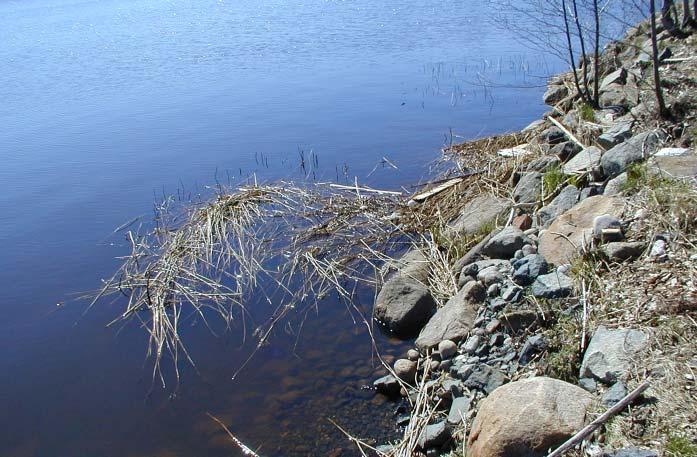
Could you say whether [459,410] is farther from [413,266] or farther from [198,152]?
[198,152]

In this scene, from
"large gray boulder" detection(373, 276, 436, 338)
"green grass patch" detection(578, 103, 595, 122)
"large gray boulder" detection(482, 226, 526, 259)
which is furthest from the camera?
"green grass patch" detection(578, 103, 595, 122)

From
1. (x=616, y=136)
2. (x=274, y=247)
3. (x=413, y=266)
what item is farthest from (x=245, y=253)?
(x=616, y=136)

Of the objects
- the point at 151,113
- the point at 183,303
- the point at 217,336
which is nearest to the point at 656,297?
the point at 217,336

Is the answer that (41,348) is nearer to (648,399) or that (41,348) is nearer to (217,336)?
(217,336)

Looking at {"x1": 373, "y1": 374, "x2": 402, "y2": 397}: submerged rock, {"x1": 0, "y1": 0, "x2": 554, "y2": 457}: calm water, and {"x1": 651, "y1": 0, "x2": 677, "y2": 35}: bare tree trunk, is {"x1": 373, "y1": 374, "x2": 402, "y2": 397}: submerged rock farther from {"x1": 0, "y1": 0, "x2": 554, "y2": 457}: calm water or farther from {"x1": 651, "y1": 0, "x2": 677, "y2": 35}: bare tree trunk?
{"x1": 651, "y1": 0, "x2": 677, "y2": 35}: bare tree trunk

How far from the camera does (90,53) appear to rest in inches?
857

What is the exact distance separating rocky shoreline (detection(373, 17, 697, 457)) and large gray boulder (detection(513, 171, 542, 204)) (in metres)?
0.02

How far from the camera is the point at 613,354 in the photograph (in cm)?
416

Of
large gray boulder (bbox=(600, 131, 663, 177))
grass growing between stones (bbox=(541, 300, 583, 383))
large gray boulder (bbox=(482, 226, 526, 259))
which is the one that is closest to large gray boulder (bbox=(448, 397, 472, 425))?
grass growing between stones (bbox=(541, 300, 583, 383))

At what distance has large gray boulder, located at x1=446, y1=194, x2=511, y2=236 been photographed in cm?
753

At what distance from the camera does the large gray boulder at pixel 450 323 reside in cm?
562

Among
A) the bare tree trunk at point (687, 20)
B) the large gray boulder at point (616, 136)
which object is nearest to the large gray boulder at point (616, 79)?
the bare tree trunk at point (687, 20)

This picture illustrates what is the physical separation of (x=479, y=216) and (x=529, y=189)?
2.15 ft

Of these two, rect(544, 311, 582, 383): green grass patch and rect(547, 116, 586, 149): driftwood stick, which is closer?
rect(544, 311, 582, 383): green grass patch
